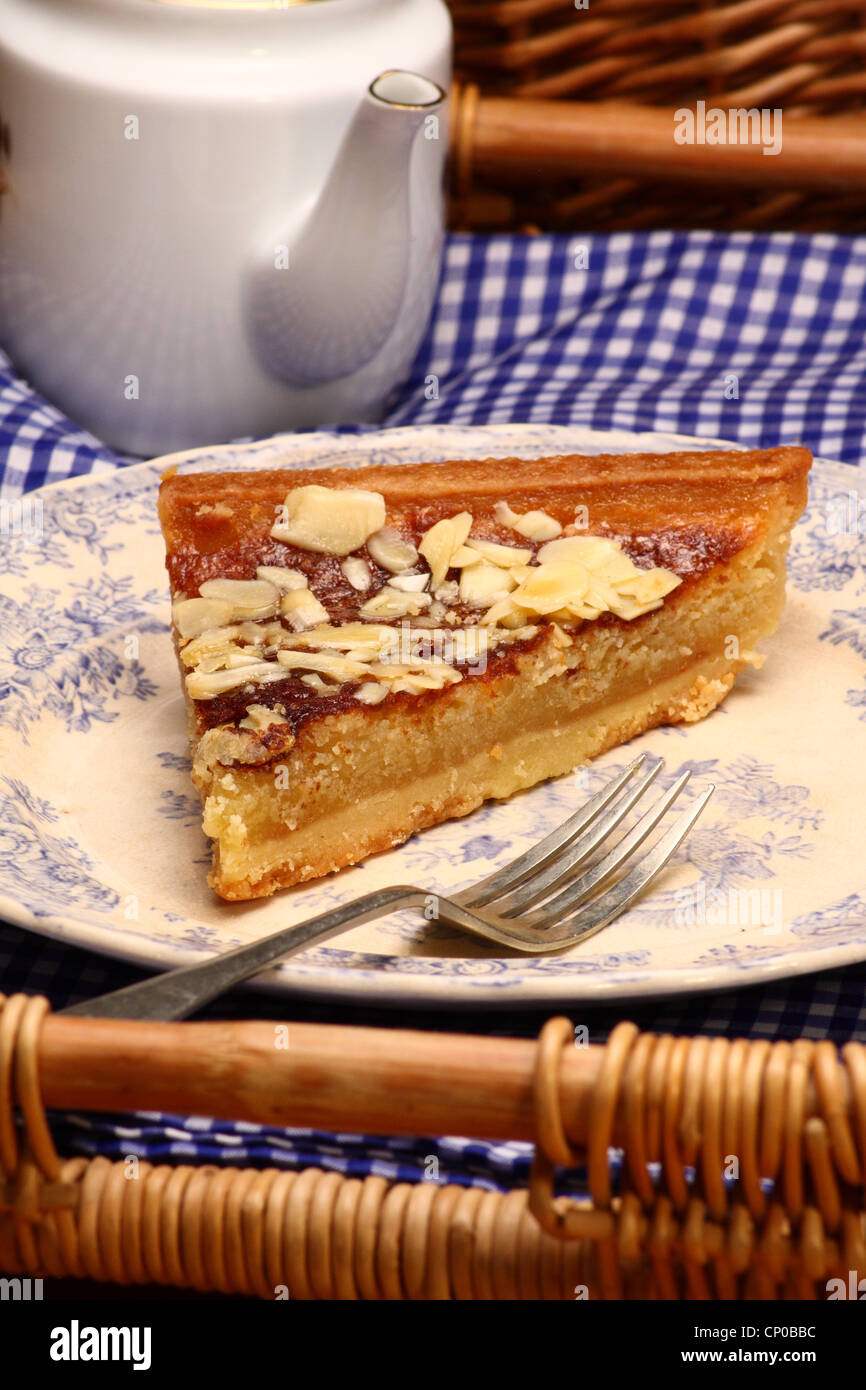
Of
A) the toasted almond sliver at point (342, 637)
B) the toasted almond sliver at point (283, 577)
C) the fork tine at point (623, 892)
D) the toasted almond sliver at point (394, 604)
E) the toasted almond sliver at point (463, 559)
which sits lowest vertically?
the fork tine at point (623, 892)

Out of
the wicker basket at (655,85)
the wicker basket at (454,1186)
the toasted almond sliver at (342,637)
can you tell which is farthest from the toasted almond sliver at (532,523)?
the wicker basket at (655,85)

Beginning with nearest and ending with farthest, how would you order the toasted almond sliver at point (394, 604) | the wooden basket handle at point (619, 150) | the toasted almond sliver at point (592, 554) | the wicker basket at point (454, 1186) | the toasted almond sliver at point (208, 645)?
the wicker basket at point (454, 1186) < the toasted almond sliver at point (208, 645) < the toasted almond sliver at point (394, 604) < the toasted almond sliver at point (592, 554) < the wooden basket handle at point (619, 150)

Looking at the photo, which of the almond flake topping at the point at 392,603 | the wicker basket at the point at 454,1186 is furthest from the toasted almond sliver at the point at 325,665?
the wicker basket at the point at 454,1186

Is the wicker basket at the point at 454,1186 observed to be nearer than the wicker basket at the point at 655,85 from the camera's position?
Yes

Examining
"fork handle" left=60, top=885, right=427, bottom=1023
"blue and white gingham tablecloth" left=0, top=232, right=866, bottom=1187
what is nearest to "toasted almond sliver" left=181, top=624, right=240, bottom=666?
"fork handle" left=60, top=885, right=427, bottom=1023

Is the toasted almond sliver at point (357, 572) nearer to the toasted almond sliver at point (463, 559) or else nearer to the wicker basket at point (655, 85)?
the toasted almond sliver at point (463, 559)

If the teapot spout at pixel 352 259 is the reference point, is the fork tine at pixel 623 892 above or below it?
below

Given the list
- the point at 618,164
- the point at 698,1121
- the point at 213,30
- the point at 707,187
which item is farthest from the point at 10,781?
the point at 707,187

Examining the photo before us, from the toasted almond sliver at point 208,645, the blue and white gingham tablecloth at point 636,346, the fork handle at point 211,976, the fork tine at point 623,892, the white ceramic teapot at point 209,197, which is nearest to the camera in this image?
the fork handle at point 211,976

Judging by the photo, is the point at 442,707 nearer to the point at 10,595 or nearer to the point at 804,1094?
the point at 10,595

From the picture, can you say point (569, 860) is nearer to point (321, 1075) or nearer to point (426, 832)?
point (426, 832)
